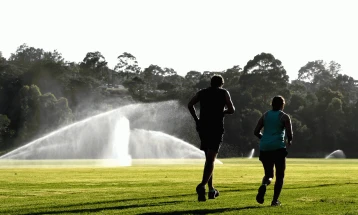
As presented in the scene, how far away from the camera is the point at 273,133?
47.6ft

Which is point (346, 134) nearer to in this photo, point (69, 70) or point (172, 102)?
point (172, 102)

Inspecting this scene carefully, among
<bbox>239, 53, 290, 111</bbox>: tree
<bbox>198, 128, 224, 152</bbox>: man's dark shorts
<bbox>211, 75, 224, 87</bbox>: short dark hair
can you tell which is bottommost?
<bbox>198, 128, 224, 152</bbox>: man's dark shorts

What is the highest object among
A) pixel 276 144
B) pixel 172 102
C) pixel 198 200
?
pixel 172 102

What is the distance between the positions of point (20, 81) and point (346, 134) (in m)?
56.0

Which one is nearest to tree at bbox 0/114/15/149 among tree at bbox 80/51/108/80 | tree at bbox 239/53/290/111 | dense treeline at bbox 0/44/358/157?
dense treeline at bbox 0/44/358/157

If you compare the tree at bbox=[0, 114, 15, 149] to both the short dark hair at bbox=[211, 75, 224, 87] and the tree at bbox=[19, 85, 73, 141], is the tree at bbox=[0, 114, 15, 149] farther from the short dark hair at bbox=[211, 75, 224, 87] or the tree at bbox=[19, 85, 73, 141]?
the short dark hair at bbox=[211, 75, 224, 87]

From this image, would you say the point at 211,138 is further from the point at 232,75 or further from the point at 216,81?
the point at 232,75

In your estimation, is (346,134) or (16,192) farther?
(346,134)

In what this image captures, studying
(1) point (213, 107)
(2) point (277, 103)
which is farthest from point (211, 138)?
(2) point (277, 103)

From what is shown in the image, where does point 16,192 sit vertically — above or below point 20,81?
below

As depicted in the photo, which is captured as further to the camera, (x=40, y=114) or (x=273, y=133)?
(x=40, y=114)

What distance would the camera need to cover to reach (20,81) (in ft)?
431

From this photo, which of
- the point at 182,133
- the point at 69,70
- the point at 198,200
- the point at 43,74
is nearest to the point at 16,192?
the point at 198,200

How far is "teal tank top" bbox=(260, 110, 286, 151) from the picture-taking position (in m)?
14.4
